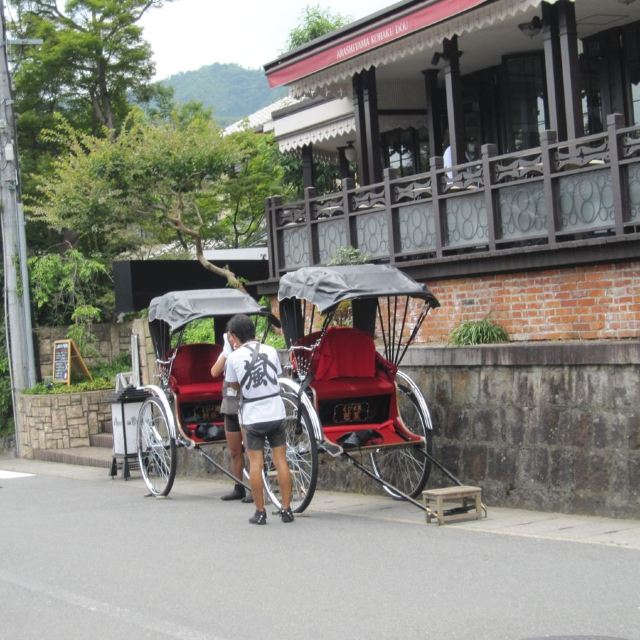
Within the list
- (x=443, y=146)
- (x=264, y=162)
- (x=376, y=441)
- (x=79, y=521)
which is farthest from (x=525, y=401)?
(x=264, y=162)

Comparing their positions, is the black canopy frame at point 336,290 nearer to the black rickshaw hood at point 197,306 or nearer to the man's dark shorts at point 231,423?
the man's dark shorts at point 231,423

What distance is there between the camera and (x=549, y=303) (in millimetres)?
12094

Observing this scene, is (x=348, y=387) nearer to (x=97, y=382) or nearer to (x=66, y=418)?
(x=66, y=418)

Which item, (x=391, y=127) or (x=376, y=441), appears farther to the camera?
(x=391, y=127)

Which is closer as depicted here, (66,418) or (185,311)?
(185,311)

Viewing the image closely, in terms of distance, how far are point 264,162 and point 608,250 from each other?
14342 millimetres

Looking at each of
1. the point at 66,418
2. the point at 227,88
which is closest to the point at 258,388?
the point at 66,418

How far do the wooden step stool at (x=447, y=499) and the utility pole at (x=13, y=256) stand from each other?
12738 millimetres

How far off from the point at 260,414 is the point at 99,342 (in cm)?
1257

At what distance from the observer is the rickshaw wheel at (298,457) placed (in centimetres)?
1013

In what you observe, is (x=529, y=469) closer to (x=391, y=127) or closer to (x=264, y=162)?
(x=391, y=127)

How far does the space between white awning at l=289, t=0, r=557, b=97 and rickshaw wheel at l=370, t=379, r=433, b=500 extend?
515 cm

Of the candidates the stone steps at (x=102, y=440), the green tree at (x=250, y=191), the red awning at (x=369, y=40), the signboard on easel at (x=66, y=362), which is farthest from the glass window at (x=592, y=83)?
the signboard on easel at (x=66, y=362)

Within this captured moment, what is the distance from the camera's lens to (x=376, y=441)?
10539mm
